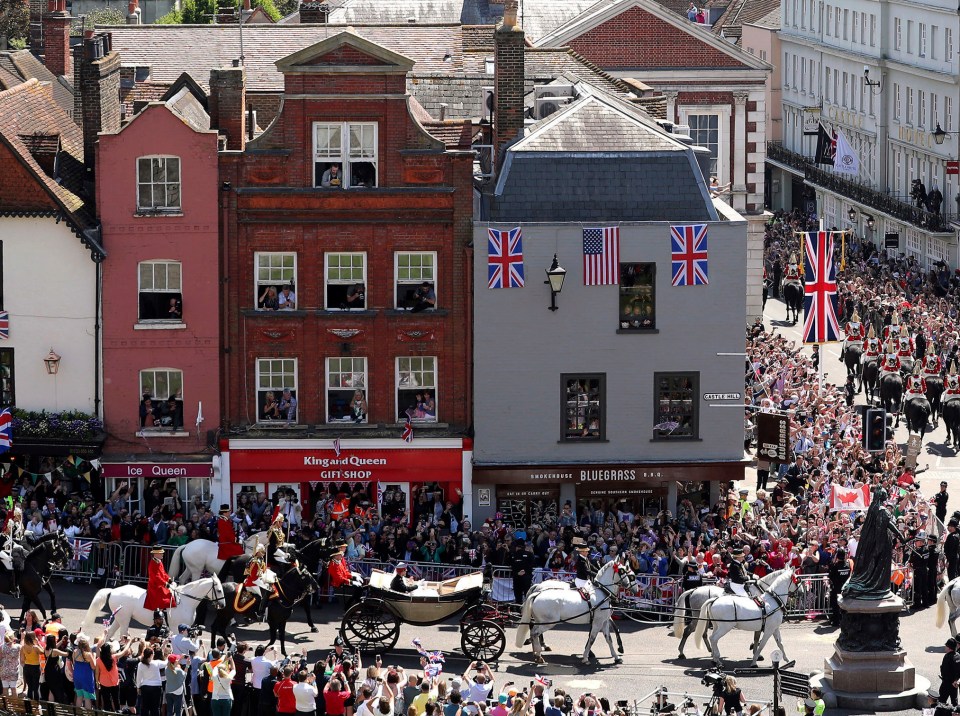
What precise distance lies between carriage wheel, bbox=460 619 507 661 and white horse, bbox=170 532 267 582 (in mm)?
5439

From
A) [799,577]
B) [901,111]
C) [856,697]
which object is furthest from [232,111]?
[901,111]

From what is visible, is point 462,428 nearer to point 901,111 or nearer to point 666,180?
point 666,180

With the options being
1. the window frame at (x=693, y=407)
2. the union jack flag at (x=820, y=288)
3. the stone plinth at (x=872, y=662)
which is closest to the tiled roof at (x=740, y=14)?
the union jack flag at (x=820, y=288)

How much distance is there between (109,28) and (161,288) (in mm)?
22843

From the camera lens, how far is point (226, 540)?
4700cm

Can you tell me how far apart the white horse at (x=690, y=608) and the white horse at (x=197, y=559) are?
341 inches

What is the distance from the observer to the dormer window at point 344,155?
52.0m

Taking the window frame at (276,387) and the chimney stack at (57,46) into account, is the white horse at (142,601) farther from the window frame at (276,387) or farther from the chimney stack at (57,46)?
the chimney stack at (57,46)

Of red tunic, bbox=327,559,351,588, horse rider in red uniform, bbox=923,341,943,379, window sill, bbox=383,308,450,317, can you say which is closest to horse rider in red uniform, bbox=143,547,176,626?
red tunic, bbox=327,559,351,588

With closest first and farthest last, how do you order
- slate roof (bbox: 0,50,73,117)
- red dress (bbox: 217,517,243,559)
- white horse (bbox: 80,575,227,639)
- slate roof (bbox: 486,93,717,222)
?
white horse (bbox: 80,575,227,639), red dress (bbox: 217,517,243,559), slate roof (bbox: 486,93,717,222), slate roof (bbox: 0,50,73,117)

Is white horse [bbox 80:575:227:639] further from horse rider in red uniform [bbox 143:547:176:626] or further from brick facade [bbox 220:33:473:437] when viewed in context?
brick facade [bbox 220:33:473:437]

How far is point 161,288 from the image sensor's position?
5294 centimetres

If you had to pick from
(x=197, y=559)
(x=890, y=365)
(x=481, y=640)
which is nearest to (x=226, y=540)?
(x=197, y=559)

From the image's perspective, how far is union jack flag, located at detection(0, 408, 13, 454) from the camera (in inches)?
2041
